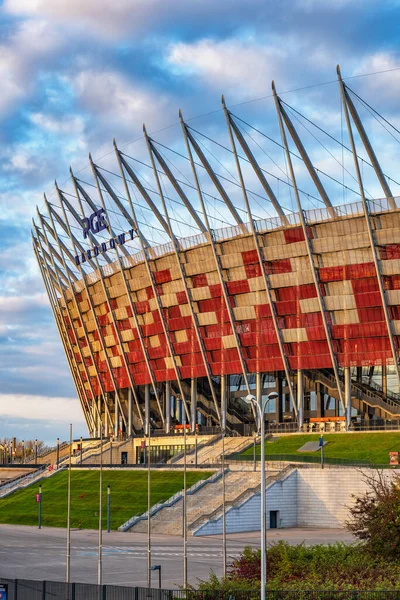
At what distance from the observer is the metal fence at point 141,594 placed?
96.2ft

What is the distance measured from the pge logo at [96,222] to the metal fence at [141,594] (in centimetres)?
8531

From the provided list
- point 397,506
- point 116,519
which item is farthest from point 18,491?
point 397,506

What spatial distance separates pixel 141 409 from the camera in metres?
129

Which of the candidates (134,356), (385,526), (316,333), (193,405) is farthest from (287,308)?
(385,526)

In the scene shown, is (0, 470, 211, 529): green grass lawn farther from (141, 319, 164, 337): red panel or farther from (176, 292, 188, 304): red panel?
(141, 319, 164, 337): red panel

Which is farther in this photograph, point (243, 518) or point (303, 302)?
point (303, 302)

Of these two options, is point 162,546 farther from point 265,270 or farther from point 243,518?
point 265,270

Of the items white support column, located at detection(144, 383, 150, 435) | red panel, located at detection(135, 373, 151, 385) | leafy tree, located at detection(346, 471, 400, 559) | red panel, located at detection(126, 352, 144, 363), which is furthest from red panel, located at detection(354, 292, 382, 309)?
leafy tree, located at detection(346, 471, 400, 559)

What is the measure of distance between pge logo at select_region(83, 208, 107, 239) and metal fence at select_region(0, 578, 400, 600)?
3359 inches

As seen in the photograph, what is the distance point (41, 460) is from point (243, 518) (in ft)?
239

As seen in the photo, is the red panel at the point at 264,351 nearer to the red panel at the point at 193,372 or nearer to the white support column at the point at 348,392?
the red panel at the point at 193,372

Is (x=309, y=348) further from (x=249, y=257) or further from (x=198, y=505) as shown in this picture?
(x=198, y=505)

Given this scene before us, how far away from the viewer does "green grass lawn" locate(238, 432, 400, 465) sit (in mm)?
80750

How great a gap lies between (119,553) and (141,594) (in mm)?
22009
